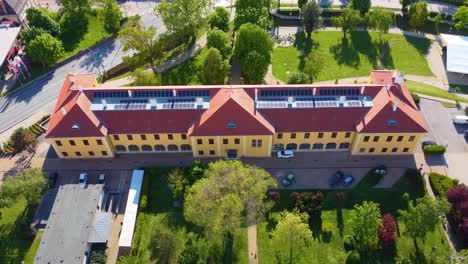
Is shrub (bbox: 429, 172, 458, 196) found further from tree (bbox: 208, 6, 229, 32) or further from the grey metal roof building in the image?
tree (bbox: 208, 6, 229, 32)

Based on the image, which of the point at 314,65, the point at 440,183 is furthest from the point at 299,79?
the point at 440,183

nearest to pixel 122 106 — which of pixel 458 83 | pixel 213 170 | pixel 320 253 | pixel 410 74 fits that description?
pixel 213 170

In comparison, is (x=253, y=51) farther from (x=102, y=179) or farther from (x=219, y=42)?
(x=102, y=179)

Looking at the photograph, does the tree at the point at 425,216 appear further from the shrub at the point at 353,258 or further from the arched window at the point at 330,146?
the arched window at the point at 330,146

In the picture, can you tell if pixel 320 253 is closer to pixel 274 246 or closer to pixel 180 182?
pixel 274 246

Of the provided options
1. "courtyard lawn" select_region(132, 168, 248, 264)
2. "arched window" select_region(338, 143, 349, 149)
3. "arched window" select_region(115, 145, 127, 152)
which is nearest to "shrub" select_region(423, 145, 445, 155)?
"arched window" select_region(338, 143, 349, 149)

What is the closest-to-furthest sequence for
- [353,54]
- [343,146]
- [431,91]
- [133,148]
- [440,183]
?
[440,183], [343,146], [133,148], [431,91], [353,54]
